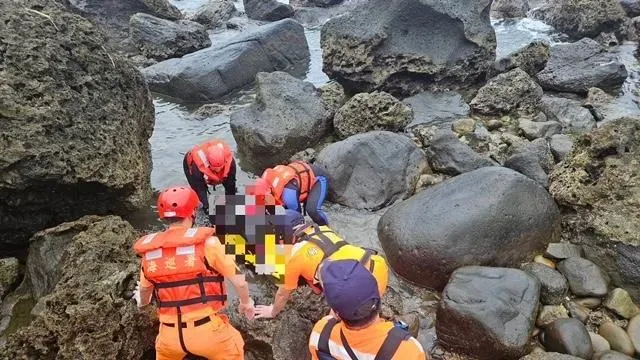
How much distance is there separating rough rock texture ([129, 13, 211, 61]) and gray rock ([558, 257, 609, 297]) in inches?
443

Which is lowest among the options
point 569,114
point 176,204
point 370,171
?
point 370,171

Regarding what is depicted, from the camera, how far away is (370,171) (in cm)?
733

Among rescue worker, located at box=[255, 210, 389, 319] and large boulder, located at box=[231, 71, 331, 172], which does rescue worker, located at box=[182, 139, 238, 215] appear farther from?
rescue worker, located at box=[255, 210, 389, 319]

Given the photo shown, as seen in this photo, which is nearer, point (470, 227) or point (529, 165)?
point (470, 227)

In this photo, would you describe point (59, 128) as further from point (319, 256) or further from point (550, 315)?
point (550, 315)

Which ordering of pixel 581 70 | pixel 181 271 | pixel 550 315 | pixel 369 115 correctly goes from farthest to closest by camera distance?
pixel 581 70
pixel 369 115
pixel 550 315
pixel 181 271

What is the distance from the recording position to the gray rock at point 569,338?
4641mm

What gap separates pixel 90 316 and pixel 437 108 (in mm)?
7641

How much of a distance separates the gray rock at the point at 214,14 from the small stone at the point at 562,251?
14787 millimetres

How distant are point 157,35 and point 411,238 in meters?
10.5

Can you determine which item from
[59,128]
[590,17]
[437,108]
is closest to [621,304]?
[437,108]

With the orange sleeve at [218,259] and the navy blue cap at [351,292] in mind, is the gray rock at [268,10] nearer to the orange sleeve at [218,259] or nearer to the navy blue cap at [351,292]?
the orange sleeve at [218,259]

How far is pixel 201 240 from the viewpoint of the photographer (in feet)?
12.8

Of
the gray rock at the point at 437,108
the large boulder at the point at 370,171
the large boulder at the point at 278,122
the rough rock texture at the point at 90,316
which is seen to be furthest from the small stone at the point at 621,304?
the large boulder at the point at 278,122
